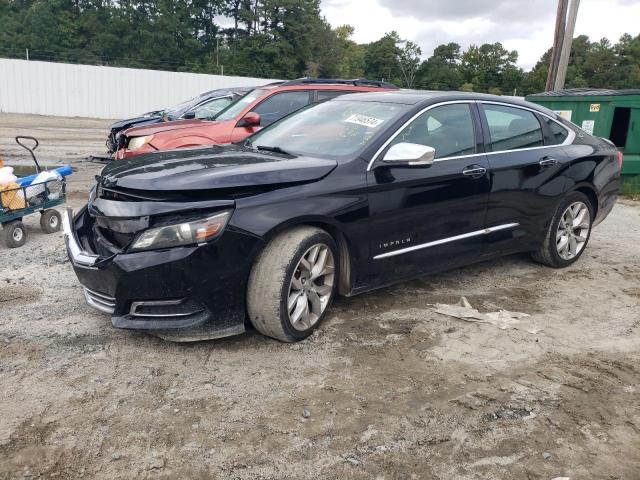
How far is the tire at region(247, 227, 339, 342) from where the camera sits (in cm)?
356

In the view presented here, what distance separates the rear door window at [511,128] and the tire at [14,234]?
15.0 ft

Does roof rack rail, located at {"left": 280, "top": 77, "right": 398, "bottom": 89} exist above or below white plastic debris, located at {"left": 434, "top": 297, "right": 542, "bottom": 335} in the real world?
above

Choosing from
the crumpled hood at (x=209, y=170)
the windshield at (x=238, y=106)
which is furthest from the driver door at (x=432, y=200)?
the windshield at (x=238, y=106)

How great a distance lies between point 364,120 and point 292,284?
1476 millimetres

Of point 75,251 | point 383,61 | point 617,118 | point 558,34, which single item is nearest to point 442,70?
point 383,61

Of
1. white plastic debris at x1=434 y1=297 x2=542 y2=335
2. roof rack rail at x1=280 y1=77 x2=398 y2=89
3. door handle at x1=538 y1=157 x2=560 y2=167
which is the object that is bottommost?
white plastic debris at x1=434 y1=297 x2=542 y2=335

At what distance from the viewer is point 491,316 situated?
4426 mm

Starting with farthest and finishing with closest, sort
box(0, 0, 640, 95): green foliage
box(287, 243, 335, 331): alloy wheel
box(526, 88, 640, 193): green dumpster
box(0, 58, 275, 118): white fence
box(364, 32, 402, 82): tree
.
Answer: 1. box(364, 32, 402, 82): tree
2. box(0, 0, 640, 95): green foliage
3. box(0, 58, 275, 118): white fence
4. box(526, 88, 640, 193): green dumpster
5. box(287, 243, 335, 331): alloy wheel

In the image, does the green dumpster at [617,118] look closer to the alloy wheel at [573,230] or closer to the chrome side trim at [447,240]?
the alloy wheel at [573,230]

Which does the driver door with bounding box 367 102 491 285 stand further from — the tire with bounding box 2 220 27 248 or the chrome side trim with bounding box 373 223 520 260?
the tire with bounding box 2 220 27 248

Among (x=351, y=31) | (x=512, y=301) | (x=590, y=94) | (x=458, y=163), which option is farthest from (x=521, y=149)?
(x=351, y=31)

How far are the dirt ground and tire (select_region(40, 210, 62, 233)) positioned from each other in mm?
1616

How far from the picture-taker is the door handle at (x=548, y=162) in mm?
5146

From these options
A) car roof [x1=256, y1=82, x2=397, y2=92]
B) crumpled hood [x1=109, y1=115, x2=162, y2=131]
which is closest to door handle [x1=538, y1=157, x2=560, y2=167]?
car roof [x1=256, y1=82, x2=397, y2=92]
